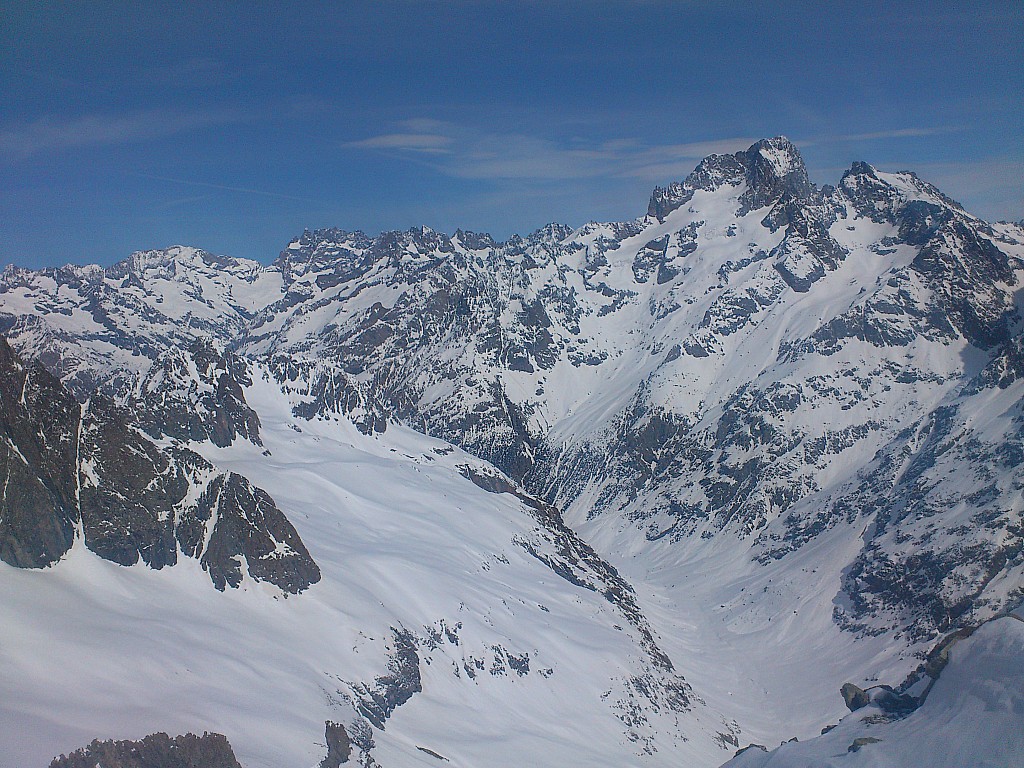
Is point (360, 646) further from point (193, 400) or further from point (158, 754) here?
point (193, 400)

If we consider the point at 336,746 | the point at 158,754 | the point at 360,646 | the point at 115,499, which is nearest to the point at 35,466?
the point at 115,499

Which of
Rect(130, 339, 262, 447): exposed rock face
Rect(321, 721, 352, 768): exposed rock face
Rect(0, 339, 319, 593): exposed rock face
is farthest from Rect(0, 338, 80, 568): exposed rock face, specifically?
Rect(130, 339, 262, 447): exposed rock face

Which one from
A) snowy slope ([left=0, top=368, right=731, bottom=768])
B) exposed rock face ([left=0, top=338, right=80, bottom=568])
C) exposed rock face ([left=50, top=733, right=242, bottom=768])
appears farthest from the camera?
exposed rock face ([left=0, top=338, right=80, bottom=568])

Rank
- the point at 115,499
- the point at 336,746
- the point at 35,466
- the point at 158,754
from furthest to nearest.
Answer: the point at 115,499, the point at 35,466, the point at 336,746, the point at 158,754

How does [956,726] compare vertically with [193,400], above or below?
below

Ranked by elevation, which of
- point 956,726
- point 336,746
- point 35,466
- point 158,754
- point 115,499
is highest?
point 35,466

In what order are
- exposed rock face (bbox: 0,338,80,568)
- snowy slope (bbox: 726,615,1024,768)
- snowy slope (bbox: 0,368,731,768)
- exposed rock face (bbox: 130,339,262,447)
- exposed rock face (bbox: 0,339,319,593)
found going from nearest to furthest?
snowy slope (bbox: 726,615,1024,768)
snowy slope (bbox: 0,368,731,768)
exposed rock face (bbox: 0,338,80,568)
exposed rock face (bbox: 0,339,319,593)
exposed rock face (bbox: 130,339,262,447)

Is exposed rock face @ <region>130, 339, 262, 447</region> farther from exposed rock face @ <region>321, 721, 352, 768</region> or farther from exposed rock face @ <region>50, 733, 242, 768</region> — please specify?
exposed rock face @ <region>50, 733, 242, 768</region>
